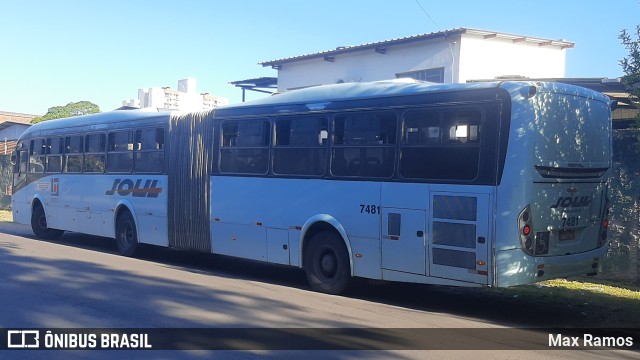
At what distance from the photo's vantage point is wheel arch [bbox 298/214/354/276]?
1094 cm

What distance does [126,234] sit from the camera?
16.2m

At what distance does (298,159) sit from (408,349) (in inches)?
199

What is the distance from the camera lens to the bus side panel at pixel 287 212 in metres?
10.7

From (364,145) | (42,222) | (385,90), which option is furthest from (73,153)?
(385,90)

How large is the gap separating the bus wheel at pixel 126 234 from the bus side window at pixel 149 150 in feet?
4.24

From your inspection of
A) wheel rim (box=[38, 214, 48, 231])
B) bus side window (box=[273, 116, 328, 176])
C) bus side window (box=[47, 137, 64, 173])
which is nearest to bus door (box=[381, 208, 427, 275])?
bus side window (box=[273, 116, 328, 176])

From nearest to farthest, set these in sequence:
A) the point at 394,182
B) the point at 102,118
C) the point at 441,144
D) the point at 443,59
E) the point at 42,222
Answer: the point at 441,144 < the point at 394,182 < the point at 102,118 < the point at 42,222 < the point at 443,59

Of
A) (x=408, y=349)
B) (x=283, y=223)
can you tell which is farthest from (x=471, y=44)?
(x=408, y=349)

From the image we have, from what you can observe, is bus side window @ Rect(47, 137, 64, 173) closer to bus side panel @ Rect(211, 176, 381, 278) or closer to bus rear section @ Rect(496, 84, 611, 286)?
bus side panel @ Rect(211, 176, 381, 278)

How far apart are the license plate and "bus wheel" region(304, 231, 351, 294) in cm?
340

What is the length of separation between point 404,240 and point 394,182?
0.93 metres

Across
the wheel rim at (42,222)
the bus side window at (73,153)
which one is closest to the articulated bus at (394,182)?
the bus side window at (73,153)

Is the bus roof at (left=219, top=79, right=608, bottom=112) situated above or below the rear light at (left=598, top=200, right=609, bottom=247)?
above

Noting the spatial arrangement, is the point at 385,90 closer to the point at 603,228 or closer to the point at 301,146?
the point at 301,146
